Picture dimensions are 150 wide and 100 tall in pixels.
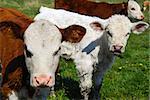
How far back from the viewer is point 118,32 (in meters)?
7.07

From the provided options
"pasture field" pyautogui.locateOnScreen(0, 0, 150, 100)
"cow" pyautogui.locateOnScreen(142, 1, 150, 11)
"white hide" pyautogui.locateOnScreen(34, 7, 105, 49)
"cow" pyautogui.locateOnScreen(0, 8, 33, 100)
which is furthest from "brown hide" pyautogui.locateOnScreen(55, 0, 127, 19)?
"cow" pyautogui.locateOnScreen(142, 1, 150, 11)

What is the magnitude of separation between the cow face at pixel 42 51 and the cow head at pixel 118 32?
190 cm

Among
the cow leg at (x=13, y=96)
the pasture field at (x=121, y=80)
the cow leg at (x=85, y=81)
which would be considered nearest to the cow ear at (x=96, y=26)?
the cow leg at (x=85, y=81)

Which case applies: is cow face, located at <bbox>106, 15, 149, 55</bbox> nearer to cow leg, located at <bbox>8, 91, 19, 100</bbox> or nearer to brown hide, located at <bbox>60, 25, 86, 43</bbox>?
brown hide, located at <bbox>60, 25, 86, 43</bbox>

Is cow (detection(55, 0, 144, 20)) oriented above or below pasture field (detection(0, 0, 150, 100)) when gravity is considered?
above

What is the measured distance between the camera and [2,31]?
5.76 meters

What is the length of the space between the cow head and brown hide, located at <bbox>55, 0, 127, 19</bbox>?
4.96m

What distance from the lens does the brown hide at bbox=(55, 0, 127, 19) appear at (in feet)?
40.2

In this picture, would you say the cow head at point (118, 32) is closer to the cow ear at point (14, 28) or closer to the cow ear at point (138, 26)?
the cow ear at point (138, 26)

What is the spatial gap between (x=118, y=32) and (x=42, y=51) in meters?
2.58

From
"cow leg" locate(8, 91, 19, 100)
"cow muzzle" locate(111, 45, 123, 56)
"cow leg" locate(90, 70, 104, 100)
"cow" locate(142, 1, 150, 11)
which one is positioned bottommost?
"cow" locate(142, 1, 150, 11)

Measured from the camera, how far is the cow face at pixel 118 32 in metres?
6.79

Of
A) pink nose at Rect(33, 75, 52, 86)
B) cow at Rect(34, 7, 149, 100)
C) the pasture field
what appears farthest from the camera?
the pasture field

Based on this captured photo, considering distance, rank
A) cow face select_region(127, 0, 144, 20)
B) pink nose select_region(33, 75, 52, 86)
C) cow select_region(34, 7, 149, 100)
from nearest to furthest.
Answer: pink nose select_region(33, 75, 52, 86) → cow select_region(34, 7, 149, 100) → cow face select_region(127, 0, 144, 20)
